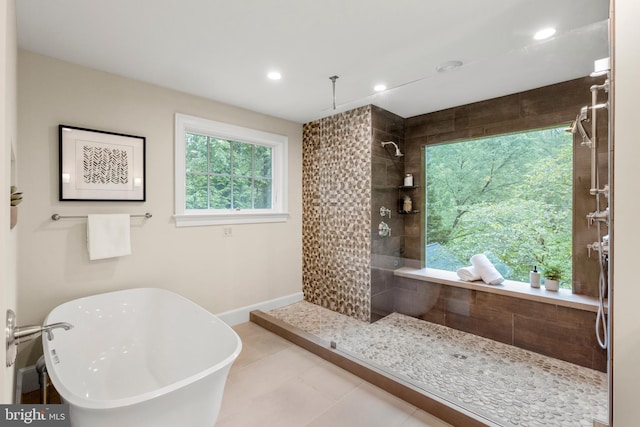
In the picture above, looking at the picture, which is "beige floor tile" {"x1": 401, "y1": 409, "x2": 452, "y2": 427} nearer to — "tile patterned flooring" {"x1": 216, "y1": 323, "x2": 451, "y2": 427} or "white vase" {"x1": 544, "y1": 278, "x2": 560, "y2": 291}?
"tile patterned flooring" {"x1": 216, "y1": 323, "x2": 451, "y2": 427}

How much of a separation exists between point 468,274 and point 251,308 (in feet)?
7.75

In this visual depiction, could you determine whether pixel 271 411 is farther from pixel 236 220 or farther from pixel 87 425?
pixel 236 220

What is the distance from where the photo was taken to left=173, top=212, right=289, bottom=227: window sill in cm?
287

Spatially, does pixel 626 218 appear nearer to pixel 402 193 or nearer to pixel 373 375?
pixel 373 375

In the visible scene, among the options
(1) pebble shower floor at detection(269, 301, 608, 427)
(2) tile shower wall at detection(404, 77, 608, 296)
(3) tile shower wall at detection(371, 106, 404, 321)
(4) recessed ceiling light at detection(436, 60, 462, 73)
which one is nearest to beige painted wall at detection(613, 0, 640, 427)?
(2) tile shower wall at detection(404, 77, 608, 296)

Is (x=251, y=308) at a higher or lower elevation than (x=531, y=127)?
lower

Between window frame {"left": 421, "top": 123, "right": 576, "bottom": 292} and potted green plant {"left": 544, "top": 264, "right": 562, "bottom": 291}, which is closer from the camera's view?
window frame {"left": 421, "top": 123, "right": 576, "bottom": 292}

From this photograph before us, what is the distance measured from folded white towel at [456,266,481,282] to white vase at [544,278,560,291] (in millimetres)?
526

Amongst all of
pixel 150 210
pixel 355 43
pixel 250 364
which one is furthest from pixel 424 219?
pixel 150 210

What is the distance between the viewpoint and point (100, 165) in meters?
2.37

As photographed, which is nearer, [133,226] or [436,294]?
[133,226]

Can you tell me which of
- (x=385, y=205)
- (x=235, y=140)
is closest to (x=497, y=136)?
(x=385, y=205)

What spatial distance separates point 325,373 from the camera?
235 cm

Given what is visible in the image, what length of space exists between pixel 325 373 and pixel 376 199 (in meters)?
1.75
